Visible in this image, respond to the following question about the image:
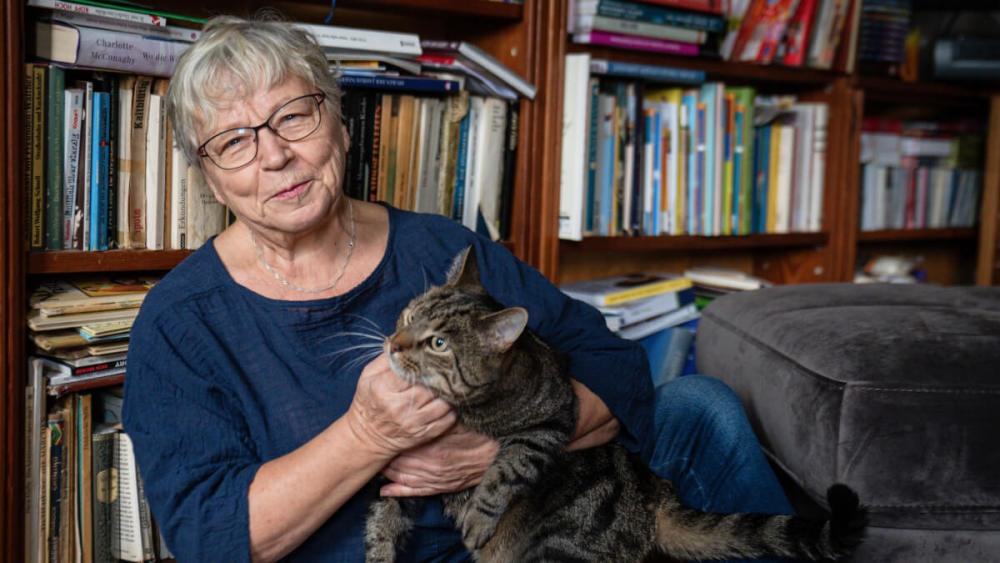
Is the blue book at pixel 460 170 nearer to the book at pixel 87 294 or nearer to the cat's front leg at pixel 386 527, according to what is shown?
the book at pixel 87 294

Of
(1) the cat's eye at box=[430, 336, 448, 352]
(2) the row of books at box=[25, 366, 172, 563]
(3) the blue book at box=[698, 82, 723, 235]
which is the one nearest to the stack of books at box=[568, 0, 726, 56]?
(3) the blue book at box=[698, 82, 723, 235]

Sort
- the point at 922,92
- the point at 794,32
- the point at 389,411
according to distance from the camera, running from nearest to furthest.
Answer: the point at 389,411, the point at 794,32, the point at 922,92

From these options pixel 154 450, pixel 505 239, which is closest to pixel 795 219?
pixel 505 239

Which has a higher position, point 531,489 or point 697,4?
point 697,4

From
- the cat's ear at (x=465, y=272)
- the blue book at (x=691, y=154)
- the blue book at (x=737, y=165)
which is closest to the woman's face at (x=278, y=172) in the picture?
the cat's ear at (x=465, y=272)

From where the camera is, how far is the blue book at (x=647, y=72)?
177 cm

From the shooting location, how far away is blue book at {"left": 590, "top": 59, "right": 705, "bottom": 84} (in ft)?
5.82

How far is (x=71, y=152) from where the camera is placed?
1235 millimetres

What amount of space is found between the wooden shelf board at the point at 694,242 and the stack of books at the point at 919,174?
0.40 meters

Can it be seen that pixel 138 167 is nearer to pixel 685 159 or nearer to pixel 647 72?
Answer: pixel 647 72

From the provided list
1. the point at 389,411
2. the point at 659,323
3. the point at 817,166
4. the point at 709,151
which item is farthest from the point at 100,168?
the point at 817,166

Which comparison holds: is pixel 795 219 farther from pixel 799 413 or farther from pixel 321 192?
pixel 321 192

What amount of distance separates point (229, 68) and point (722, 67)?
1331 mm

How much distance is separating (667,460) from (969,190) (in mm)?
2006
